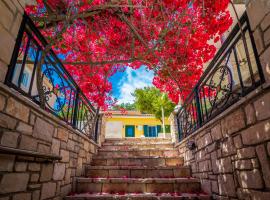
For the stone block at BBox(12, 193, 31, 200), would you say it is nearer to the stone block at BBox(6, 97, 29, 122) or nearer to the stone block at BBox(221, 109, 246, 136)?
the stone block at BBox(6, 97, 29, 122)

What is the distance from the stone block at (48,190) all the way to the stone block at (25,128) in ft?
2.84

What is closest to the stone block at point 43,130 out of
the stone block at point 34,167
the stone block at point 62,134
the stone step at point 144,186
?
the stone block at point 62,134

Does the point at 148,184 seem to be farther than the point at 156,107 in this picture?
No

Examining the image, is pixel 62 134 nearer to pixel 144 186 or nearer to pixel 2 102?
pixel 2 102

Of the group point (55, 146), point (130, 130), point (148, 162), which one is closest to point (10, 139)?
point (55, 146)

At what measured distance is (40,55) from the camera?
2838 mm

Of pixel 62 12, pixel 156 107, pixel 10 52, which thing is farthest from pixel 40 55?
pixel 156 107

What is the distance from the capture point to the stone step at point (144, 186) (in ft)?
11.6

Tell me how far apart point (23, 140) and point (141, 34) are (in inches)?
151

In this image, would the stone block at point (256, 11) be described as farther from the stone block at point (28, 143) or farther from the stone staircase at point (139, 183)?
the stone block at point (28, 143)

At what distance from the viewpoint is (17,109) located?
2047 millimetres

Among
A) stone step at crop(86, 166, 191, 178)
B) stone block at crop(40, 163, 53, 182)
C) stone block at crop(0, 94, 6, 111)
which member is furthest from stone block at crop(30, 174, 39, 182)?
stone step at crop(86, 166, 191, 178)

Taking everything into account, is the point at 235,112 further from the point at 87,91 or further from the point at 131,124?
the point at 131,124

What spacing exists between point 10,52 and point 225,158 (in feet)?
10.4
